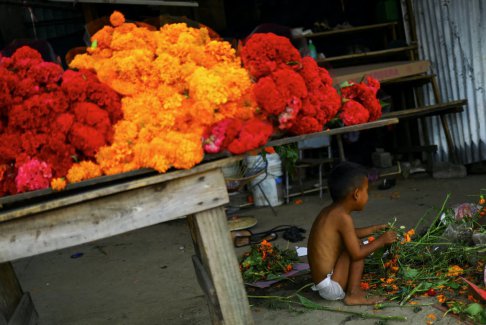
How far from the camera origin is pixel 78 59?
260cm

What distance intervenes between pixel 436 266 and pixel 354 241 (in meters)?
0.70

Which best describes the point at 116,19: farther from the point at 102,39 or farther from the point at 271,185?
the point at 271,185

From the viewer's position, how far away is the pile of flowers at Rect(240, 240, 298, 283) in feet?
13.5

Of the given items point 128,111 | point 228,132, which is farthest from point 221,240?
point 128,111

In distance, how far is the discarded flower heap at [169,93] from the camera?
224 cm

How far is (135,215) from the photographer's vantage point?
223 cm

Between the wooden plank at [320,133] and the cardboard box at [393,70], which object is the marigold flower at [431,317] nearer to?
the wooden plank at [320,133]

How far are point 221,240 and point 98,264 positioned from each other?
344 cm

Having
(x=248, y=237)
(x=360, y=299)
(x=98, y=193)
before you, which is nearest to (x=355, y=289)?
(x=360, y=299)

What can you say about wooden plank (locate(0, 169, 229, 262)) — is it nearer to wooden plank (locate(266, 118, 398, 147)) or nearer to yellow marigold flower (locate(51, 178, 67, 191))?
yellow marigold flower (locate(51, 178, 67, 191))

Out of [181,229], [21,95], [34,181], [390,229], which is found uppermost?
[21,95]

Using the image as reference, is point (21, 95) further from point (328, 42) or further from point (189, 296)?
point (328, 42)

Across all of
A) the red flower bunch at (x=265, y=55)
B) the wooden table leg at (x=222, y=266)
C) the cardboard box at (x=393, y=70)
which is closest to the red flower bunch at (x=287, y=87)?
the red flower bunch at (x=265, y=55)

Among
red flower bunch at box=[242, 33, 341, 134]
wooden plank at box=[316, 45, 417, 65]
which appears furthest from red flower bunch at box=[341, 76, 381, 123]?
wooden plank at box=[316, 45, 417, 65]
